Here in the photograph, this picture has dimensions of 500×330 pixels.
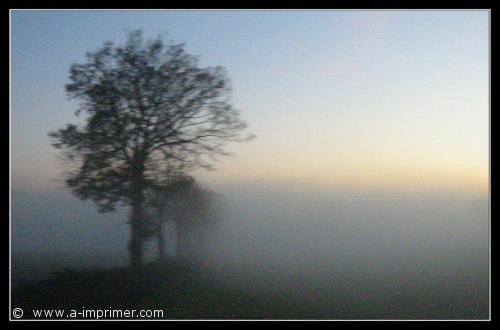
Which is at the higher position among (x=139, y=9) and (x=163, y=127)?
(x=139, y=9)

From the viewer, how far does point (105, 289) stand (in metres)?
4.62

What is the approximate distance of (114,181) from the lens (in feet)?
15.0

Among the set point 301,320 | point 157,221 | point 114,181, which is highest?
point 114,181

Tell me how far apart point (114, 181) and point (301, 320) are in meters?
2.39

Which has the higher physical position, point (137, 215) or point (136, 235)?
point (137, 215)

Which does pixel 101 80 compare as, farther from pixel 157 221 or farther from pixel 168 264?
pixel 168 264

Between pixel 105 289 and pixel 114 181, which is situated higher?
pixel 114 181

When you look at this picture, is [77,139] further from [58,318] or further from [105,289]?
[58,318]

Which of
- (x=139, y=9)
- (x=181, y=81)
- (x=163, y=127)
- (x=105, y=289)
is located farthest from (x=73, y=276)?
(x=139, y=9)

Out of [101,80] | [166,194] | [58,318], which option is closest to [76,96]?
[101,80]

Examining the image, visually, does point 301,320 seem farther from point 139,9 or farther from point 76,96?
point 139,9

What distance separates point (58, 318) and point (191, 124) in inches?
95.7

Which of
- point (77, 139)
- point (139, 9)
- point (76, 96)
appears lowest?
point (77, 139)

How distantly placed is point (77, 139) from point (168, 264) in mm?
1593
